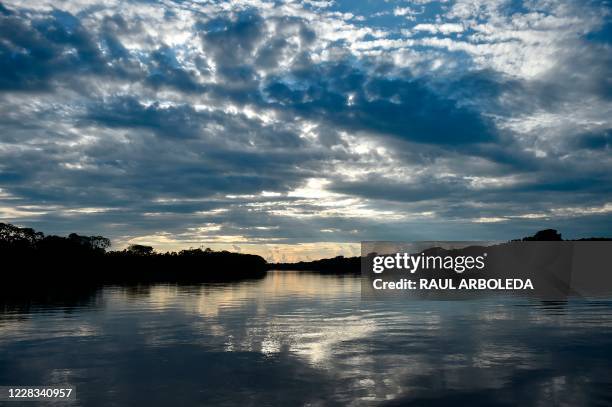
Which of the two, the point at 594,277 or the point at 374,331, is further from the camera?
the point at 594,277

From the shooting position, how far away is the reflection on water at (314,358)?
70.9ft

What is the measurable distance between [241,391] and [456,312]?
Result: 40.5 metres

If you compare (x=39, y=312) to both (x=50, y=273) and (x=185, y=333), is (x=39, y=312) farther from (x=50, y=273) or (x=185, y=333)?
(x=50, y=273)

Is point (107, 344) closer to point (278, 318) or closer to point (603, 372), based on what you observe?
point (278, 318)

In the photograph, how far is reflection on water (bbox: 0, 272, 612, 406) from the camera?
2162 cm

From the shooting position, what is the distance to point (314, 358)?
29031 mm

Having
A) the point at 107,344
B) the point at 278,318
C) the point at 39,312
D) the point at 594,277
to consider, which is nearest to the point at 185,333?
the point at 107,344

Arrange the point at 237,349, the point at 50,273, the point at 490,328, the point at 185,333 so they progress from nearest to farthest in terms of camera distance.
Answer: the point at 237,349
the point at 185,333
the point at 490,328
the point at 50,273

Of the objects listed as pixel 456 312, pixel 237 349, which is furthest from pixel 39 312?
pixel 456 312

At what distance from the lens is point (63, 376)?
81.7 feet

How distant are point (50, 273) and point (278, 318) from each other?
16295 cm

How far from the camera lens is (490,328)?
42438mm

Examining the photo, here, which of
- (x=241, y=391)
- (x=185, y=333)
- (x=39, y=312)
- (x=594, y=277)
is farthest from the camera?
(x=594, y=277)

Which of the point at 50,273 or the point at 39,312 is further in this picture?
the point at 50,273
